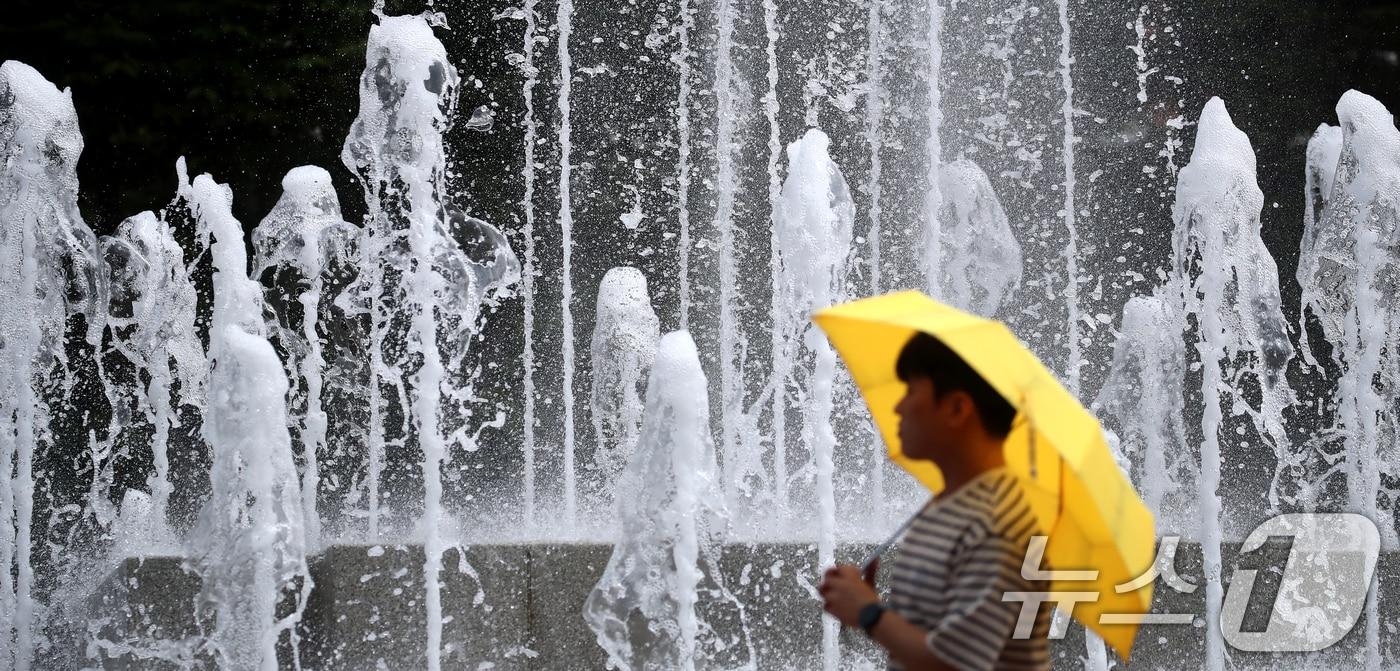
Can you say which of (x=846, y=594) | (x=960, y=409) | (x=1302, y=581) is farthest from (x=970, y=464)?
(x=1302, y=581)

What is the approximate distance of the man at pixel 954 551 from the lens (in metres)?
1.60

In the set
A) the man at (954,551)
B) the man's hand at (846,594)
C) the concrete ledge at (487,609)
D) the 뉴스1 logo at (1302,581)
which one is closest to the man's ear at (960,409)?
the man at (954,551)

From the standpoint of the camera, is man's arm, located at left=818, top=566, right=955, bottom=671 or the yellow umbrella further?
the yellow umbrella

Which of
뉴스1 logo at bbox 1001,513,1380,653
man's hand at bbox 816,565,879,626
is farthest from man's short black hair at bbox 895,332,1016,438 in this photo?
뉴스1 logo at bbox 1001,513,1380,653

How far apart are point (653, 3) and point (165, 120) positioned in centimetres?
421

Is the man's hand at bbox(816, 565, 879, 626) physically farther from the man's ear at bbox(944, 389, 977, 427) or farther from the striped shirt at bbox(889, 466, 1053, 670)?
the man's ear at bbox(944, 389, 977, 427)

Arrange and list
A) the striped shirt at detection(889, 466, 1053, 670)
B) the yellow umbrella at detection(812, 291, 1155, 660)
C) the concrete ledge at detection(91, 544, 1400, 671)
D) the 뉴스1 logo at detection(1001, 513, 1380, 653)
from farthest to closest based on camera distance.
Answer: the 뉴스1 logo at detection(1001, 513, 1380, 653) < the concrete ledge at detection(91, 544, 1400, 671) < the yellow umbrella at detection(812, 291, 1155, 660) < the striped shirt at detection(889, 466, 1053, 670)

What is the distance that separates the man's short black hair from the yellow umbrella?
0.02 meters

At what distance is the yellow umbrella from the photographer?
172cm

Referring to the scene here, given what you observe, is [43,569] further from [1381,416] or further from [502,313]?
[1381,416]

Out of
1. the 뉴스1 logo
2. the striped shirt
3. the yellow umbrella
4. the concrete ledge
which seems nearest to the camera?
the striped shirt

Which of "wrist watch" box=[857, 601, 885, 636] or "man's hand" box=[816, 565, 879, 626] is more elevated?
"man's hand" box=[816, 565, 879, 626]

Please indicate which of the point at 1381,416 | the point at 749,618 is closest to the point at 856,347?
the point at 749,618

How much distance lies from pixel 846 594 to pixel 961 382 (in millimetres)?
301
